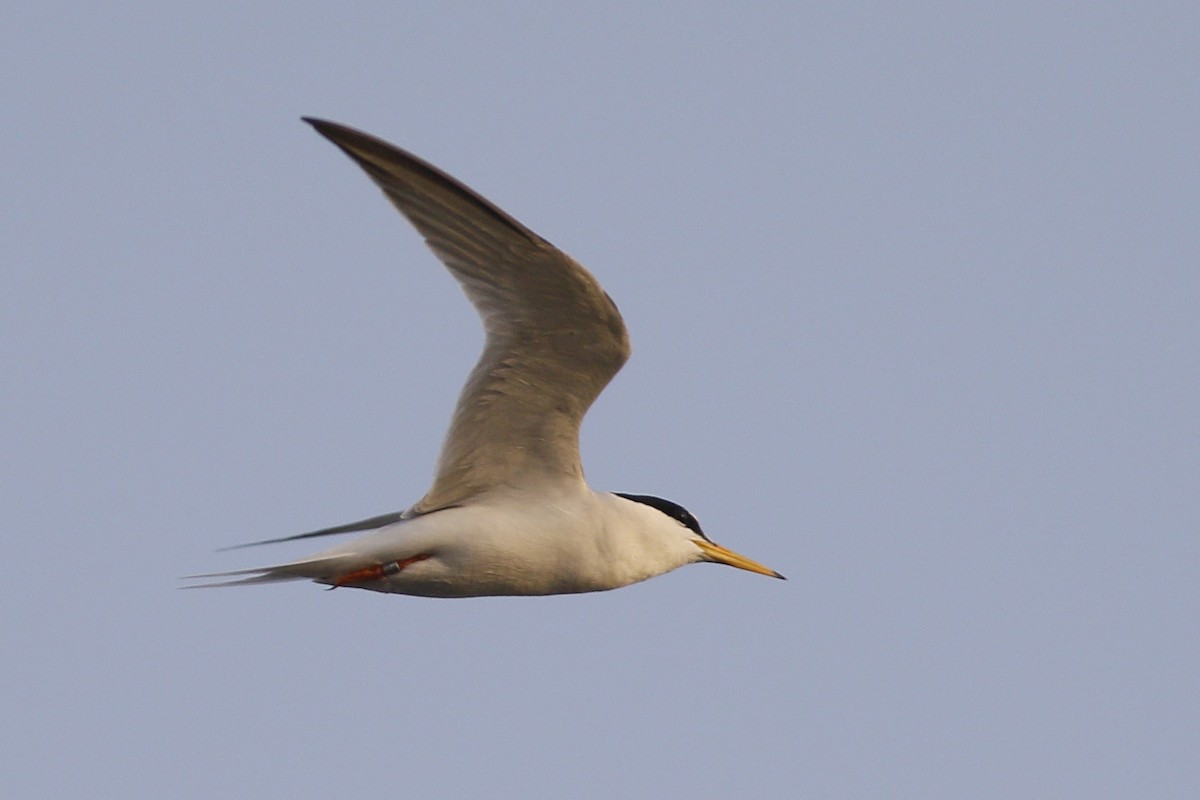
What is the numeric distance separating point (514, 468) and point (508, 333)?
0.95 meters

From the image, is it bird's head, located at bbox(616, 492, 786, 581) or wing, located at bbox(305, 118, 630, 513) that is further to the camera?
bird's head, located at bbox(616, 492, 786, 581)

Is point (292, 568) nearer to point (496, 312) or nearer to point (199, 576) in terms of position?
point (199, 576)

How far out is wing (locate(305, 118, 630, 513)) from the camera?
21.9 feet

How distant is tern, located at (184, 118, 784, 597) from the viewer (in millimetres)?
6965

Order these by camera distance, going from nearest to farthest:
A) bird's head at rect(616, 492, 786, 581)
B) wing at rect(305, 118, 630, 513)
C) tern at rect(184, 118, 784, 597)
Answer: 1. wing at rect(305, 118, 630, 513)
2. tern at rect(184, 118, 784, 597)
3. bird's head at rect(616, 492, 786, 581)

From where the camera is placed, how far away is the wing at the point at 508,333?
668cm

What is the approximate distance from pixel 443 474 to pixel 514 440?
0.43 meters

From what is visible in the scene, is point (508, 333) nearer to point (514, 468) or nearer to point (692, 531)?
point (514, 468)

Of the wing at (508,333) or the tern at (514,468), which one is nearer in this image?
the wing at (508,333)

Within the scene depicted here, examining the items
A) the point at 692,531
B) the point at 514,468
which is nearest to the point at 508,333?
the point at 514,468

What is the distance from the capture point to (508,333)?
7293mm

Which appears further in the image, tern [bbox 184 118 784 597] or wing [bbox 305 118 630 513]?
tern [bbox 184 118 784 597]

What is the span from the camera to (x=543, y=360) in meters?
7.39

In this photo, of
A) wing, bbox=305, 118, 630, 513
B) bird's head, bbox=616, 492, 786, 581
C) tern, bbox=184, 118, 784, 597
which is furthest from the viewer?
bird's head, bbox=616, 492, 786, 581
